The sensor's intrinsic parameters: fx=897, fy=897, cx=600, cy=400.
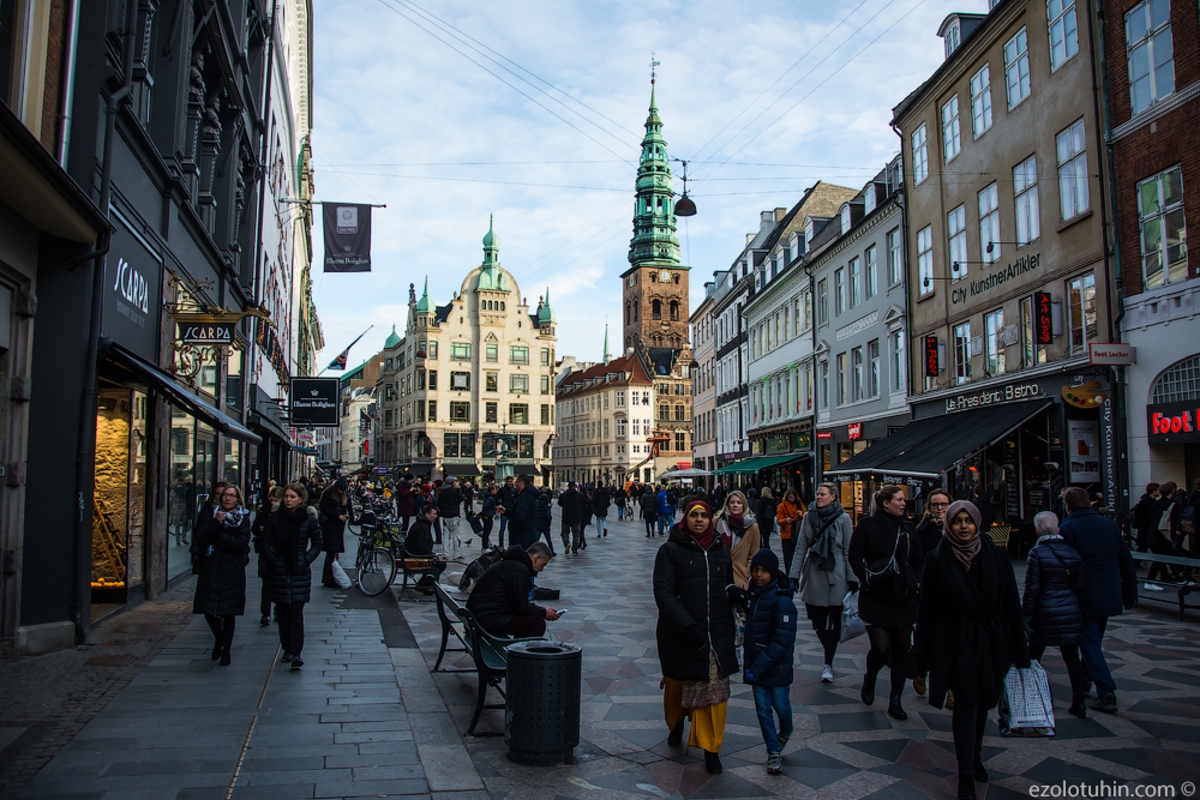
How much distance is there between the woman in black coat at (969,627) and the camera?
5.05 meters

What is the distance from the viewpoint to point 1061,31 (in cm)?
1842

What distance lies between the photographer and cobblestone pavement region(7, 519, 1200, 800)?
5156mm

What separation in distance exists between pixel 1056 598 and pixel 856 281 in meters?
24.9

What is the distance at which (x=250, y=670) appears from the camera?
804cm

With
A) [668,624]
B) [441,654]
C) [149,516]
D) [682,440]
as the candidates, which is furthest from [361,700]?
[682,440]

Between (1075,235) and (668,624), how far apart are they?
16047mm

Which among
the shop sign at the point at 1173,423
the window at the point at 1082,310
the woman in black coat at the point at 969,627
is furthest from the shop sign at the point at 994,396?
the woman in black coat at the point at 969,627

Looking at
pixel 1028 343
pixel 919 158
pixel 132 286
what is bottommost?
pixel 132 286

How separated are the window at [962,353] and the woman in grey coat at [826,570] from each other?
52.5 feet

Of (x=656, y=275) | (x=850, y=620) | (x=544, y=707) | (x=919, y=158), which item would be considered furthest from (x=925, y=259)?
(x=656, y=275)

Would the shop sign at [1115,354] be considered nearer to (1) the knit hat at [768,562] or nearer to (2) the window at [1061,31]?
(2) the window at [1061,31]

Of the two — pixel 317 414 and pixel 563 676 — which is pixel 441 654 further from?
pixel 317 414

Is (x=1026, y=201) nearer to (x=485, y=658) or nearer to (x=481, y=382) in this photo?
(x=485, y=658)

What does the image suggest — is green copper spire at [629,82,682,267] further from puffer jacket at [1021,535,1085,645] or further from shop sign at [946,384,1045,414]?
puffer jacket at [1021,535,1085,645]
